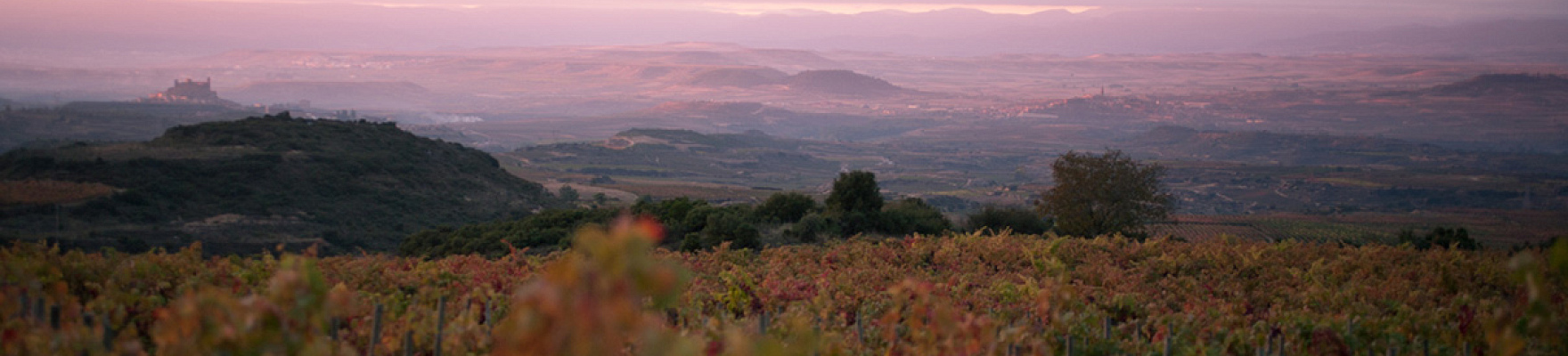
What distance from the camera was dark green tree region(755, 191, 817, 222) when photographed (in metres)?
28.0

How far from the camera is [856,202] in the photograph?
89.4ft

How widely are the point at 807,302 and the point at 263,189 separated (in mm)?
35981

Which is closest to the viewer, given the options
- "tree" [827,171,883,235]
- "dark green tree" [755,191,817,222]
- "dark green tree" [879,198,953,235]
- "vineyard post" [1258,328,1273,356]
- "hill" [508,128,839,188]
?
"vineyard post" [1258,328,1273,356]

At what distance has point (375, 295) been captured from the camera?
8.67m

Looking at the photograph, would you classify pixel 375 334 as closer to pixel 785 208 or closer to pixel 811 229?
pixel 811 229

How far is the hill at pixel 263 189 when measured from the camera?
31.2m

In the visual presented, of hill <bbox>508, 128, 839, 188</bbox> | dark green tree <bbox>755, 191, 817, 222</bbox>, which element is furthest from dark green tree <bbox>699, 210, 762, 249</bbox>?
hill <bbox>508, 128, 839, 188</bbox>

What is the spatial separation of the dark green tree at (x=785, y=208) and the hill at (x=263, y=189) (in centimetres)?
1499

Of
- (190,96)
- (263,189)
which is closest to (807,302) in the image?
(263,189)

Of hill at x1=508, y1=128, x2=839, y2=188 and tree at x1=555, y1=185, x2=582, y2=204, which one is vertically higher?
tree at x1=555, y1=185, x2=582, y2=204

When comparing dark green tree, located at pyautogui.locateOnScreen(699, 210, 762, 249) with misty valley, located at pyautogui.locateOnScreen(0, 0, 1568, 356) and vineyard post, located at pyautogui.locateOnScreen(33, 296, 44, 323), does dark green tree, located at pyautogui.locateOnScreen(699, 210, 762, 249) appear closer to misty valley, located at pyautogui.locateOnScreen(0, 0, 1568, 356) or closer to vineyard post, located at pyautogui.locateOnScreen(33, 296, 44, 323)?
misty valley, located at pyautogui.locateOnScreen(0, 0, 1568, 356)

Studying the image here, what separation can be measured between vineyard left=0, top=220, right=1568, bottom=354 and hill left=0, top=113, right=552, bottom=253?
23.4 m

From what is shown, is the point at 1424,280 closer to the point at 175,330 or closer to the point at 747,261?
the point at 747,261

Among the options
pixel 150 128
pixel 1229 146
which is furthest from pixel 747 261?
pixel 1229 146
